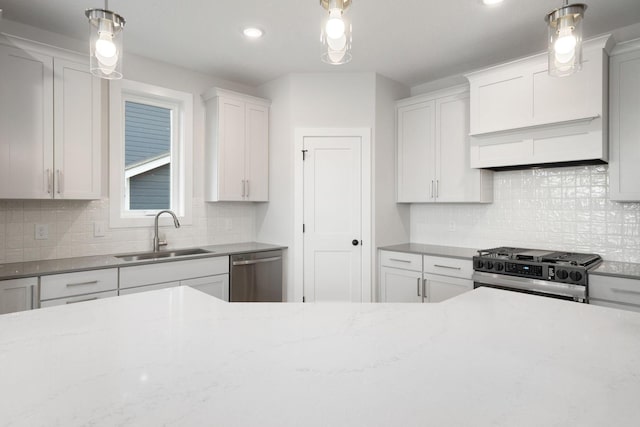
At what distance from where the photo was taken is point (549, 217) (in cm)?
328

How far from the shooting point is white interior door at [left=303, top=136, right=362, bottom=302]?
3.79m

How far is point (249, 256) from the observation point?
3.59m

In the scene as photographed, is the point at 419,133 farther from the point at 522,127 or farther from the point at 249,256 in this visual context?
the point at 249,256

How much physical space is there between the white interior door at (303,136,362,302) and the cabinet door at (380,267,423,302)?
28 cm

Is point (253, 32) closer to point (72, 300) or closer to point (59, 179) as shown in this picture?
point (59, 179)

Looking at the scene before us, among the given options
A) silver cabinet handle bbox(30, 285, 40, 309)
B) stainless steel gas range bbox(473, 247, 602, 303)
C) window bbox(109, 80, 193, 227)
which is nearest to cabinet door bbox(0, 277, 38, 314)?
silver cabinet handle bbox(30, 285, 40, 309)

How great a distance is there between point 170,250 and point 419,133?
2.72 meters

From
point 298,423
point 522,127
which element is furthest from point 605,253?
point 298,423

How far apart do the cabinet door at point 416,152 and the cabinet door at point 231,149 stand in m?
1.66

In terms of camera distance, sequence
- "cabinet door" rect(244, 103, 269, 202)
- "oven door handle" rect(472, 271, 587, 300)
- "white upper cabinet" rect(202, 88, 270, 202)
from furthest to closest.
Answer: "cabinet door" rect(244, 103, 269, 202)
"white upper cabinet" rect(202, 88, 270, 202)
"oven door handle" rect(472, 271, 587, 300)

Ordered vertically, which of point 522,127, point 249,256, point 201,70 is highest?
point 201,70

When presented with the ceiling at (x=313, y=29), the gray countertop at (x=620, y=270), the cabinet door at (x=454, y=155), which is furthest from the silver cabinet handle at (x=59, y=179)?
the gray countertop at (x=620, y=270)

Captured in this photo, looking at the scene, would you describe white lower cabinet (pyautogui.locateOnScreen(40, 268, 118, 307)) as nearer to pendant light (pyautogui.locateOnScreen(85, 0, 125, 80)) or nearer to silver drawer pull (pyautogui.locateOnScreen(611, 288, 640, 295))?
pendant light (pyautogui.locateOnScreen(85, 0, 125, 80))

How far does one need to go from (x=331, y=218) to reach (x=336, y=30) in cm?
267
